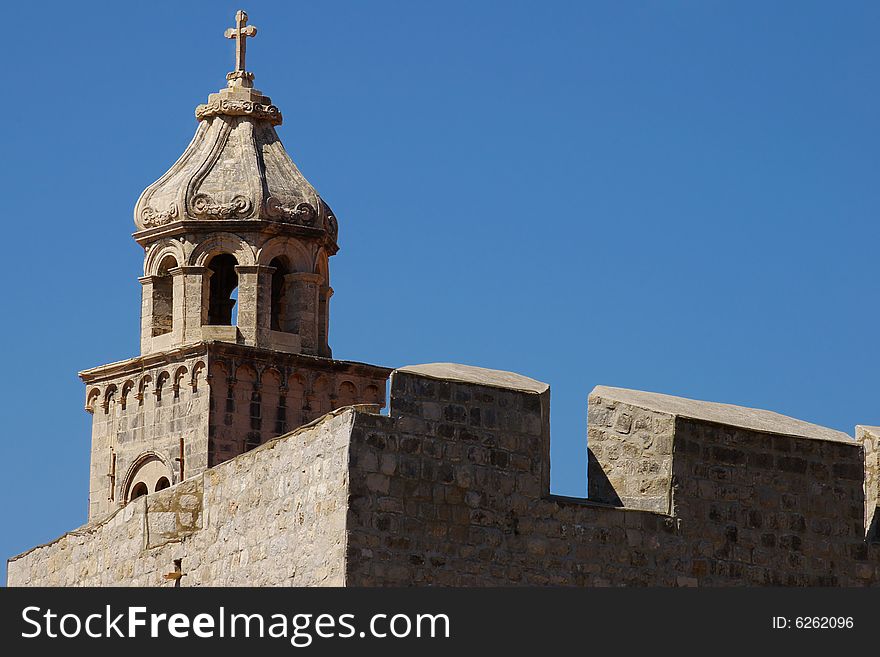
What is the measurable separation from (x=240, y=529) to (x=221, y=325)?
49.0 ft

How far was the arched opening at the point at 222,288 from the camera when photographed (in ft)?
111

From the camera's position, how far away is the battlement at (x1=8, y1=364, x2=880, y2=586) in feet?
56.8

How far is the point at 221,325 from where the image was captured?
109ft

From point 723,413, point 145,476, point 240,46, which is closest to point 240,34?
point 240,46

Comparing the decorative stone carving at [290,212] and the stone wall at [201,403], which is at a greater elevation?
the decorative stone carving at [290,212]

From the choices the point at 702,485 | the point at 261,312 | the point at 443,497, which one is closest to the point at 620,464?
the point at 702,485

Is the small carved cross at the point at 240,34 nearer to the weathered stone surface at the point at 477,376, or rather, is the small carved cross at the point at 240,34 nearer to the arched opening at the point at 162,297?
the arched opening at the point at 162,297

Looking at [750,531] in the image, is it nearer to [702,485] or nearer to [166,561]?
[702,485]

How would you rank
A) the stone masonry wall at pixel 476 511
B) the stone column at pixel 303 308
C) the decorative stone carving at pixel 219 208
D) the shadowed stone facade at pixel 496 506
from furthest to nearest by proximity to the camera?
1. the stone column at pixel 303 308
2. the decorative stone carving at pixel 219 208
3. the shadowed stone facade at pixel 496 506
4. the stone masonry wall at pixel 476 511

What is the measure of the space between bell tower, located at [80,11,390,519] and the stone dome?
0.02 metres

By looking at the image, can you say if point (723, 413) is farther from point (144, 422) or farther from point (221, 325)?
point (144, 422)

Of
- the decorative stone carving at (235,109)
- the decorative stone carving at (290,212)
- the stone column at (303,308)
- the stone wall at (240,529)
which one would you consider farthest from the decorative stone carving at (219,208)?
the stone wall at (240,529)

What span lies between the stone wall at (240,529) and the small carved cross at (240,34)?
1474 cm

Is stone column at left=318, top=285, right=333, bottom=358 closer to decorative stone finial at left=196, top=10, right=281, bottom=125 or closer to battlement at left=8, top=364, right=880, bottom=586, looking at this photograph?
decorative stone finial at left=196, top=10, right=281, bottom=125
